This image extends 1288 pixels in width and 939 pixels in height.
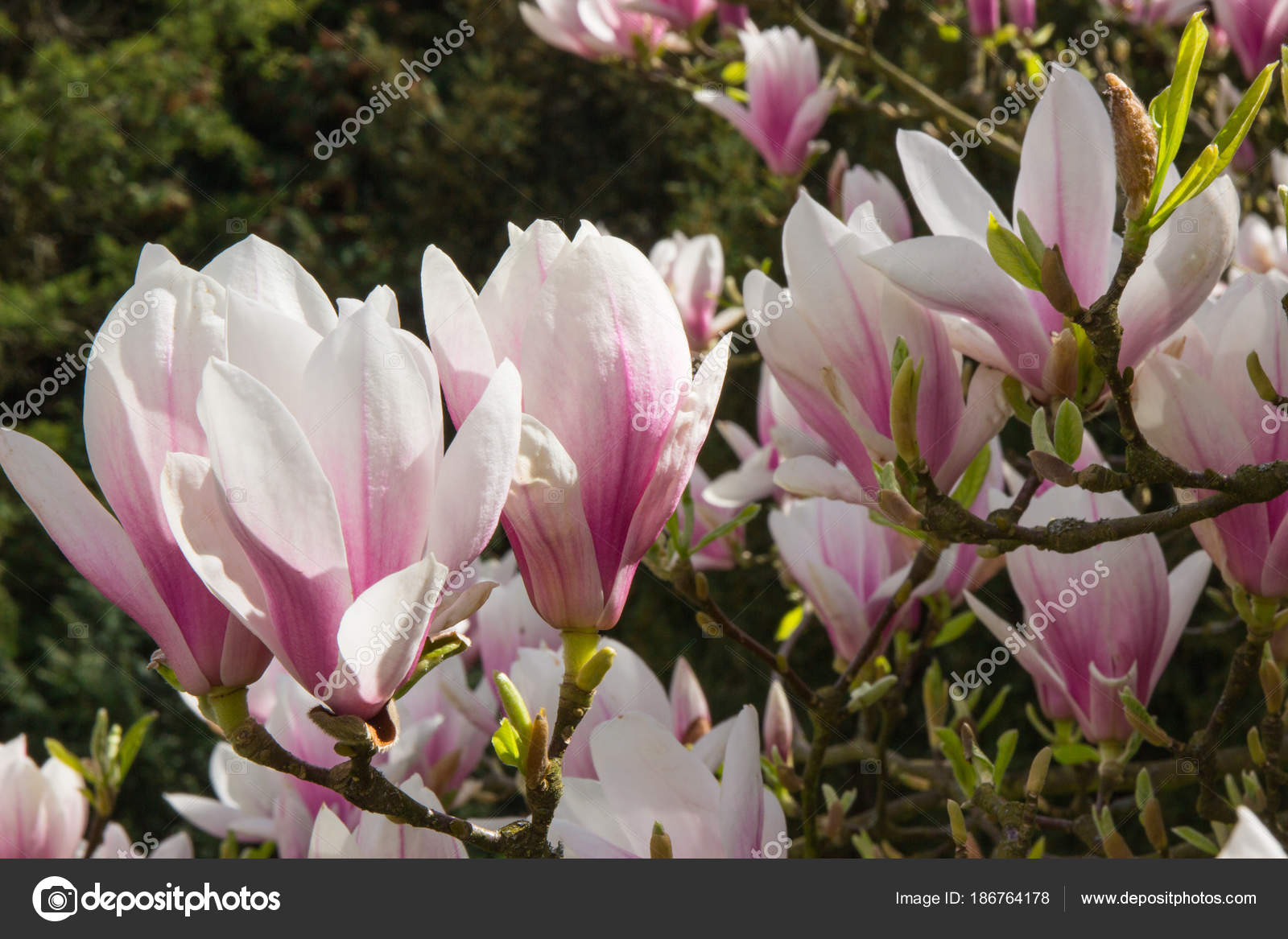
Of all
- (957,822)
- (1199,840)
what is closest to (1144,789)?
(1199,840)

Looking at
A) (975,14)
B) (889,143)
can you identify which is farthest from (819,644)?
(975,14)

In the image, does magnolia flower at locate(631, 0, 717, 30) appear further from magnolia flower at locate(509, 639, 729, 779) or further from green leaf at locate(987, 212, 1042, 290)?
green leaf at locate(987, 212, 1042, 290)

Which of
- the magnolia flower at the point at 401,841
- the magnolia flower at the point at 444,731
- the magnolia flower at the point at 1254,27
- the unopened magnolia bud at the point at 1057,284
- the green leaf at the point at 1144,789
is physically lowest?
the green leaf at the point at 1144,789

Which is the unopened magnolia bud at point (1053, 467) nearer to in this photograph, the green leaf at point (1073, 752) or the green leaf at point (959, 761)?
the green leaf at point (959, 761)

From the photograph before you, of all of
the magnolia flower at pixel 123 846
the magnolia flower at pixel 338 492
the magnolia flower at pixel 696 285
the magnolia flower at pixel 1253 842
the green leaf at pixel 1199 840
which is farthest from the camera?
the magnolia flower at pixel 696 285

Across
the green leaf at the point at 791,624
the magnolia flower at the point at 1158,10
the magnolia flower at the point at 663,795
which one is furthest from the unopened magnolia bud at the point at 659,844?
the magnolia flower at the point at 1158,10

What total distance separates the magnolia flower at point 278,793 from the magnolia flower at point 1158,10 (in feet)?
4.31

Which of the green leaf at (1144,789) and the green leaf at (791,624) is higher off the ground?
the green leaf at (791,624)

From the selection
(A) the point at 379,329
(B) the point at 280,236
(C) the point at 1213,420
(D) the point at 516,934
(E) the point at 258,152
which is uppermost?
(E) the point at 258,152

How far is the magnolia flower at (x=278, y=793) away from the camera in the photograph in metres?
0.86

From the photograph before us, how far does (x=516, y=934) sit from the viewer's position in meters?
0.45

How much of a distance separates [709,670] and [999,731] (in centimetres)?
92

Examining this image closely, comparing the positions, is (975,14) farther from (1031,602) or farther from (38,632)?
(38,632)

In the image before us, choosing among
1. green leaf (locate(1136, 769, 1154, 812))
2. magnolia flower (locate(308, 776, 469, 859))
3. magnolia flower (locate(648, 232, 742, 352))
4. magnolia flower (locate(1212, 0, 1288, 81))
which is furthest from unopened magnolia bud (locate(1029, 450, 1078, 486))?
magnolia flower (locate(648, 232, 742, 352))
